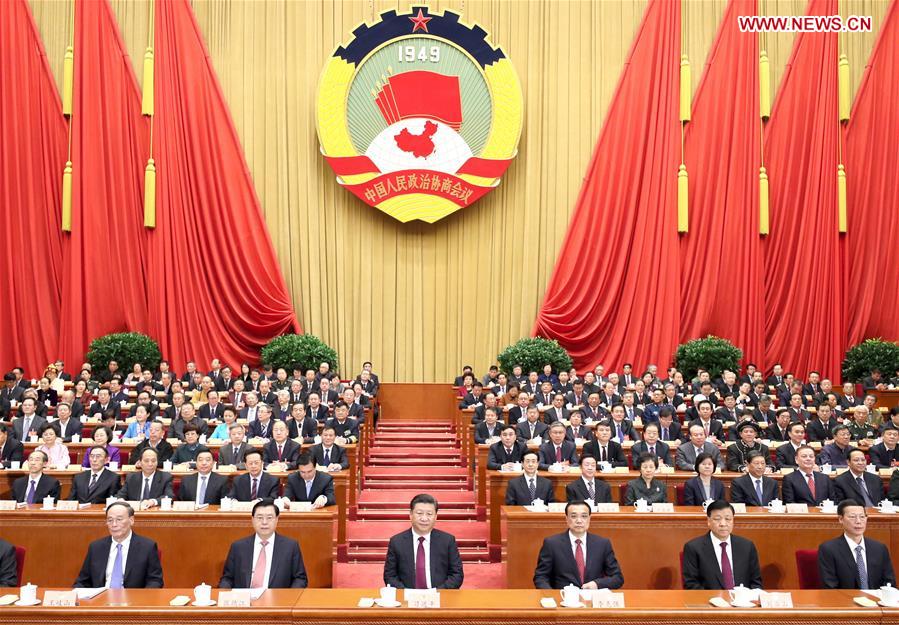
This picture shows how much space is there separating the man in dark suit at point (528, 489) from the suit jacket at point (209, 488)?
75.9 inches

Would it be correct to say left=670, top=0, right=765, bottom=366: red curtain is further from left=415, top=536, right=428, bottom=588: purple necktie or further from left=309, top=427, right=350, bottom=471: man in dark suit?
left=415, top=536, right=428, bottom=588: purple necktie

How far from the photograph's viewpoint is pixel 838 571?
13.7 feet

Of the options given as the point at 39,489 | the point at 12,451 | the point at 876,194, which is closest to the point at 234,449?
the point at 39,489

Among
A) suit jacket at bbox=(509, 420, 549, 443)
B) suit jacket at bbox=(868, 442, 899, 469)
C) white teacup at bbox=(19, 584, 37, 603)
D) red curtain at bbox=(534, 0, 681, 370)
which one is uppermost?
red curtain at bbox=(534, 0, 681, 370)

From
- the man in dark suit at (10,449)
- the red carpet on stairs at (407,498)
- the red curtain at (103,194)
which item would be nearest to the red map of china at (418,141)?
the red curtain at (103,194)

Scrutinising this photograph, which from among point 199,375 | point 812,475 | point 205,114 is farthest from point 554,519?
point 205,114

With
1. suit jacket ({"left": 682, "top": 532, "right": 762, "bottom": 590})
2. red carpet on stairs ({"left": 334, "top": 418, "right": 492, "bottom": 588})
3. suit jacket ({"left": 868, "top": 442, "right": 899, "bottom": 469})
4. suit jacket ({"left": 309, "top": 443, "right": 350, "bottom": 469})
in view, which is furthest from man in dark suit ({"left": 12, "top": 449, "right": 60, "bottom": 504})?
suit jacket ({"left": 868, "top": 442, "right": 899, "bottom": 469})

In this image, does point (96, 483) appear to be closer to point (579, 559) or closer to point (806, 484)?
point (579, 559)

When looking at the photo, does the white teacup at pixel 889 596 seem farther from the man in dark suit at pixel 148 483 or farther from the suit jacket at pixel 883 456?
the man in dark suit at pixel 148 483

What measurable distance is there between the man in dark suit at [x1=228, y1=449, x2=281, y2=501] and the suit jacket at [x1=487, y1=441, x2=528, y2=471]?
163 cm

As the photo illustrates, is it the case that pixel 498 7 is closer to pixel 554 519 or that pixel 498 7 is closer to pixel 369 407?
pixel 369 407

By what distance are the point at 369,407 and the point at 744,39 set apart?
7.84m

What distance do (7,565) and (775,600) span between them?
345 cm

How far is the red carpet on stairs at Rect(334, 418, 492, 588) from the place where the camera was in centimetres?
583
